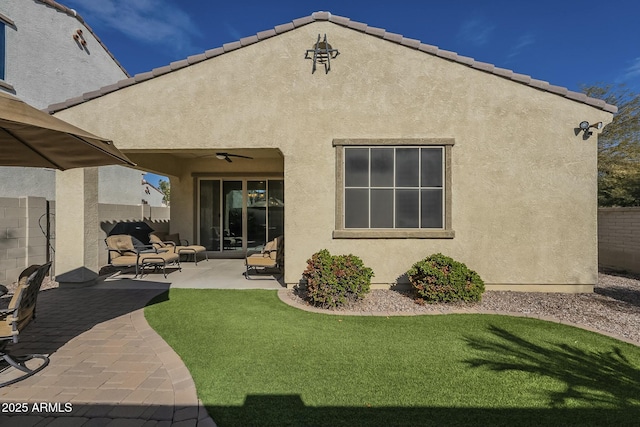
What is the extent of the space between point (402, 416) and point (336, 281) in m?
3.57

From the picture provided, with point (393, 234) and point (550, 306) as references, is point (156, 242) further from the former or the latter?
point (550, 306)

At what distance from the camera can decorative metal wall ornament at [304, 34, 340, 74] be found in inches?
313

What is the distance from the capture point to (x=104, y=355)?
4.55 m

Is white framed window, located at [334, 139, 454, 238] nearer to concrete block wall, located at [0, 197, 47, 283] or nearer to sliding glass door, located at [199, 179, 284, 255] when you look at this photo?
sliding glass door, located at [199, 179, 284, 255]

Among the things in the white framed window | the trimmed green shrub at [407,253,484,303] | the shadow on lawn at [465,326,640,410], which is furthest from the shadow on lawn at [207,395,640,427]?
the white framed window

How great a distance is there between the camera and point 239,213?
13.8m

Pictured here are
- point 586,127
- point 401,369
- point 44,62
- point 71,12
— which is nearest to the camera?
point 401,369

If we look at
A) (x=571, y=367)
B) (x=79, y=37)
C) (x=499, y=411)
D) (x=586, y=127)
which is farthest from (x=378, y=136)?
(x=79, y=37)

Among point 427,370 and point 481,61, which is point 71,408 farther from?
point 481,61

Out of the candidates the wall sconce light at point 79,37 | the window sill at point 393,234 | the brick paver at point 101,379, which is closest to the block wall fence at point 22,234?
the brick paver at point 101,379

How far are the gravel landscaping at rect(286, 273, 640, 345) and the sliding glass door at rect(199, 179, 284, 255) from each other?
6096 millimetres

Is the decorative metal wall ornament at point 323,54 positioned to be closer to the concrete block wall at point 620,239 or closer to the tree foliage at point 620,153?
the concrete block wall at point 620,239

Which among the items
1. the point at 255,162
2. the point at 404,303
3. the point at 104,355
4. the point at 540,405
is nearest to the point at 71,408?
the point at 104,355

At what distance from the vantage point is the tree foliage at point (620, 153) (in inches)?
608
